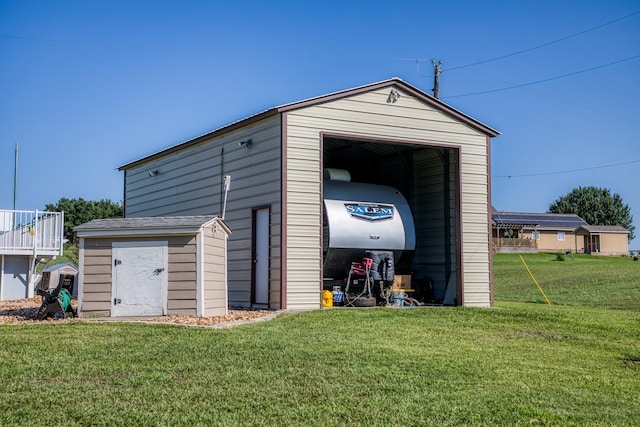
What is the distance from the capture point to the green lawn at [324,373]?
605 centimetres

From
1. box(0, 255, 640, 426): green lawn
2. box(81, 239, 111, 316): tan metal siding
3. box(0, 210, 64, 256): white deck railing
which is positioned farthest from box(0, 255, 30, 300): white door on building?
box(0, 255, 640, 426): green lawn

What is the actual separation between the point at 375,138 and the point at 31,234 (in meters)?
10.5

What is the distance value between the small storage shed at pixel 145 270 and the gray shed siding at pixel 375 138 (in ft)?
7.58

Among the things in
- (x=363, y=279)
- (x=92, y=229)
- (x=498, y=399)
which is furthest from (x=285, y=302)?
(x=498, y=399)

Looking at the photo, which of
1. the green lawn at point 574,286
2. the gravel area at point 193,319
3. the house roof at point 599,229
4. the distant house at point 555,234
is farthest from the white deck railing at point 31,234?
the house roof at point 599,229

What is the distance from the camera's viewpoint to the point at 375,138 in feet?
51.8

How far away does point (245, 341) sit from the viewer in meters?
9.84

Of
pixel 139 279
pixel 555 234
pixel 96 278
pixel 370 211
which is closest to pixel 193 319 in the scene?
pixel 139 279

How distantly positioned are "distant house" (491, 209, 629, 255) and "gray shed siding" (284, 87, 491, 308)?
133 feet

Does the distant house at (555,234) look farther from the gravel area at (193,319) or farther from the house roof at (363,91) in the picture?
the gravel area at (193,319)

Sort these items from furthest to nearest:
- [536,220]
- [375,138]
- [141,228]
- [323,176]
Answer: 1. [536,220]
2. [323,176]
3. [375,138]
4. [141,228]

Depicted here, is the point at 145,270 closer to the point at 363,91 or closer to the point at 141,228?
the point at 141,228

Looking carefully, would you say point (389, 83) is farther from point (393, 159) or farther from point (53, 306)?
point (53, 306)

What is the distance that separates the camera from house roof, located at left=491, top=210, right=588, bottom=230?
60.5 m
